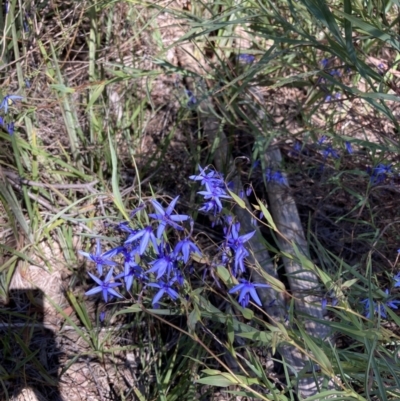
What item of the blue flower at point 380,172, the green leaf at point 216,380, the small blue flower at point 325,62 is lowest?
the green leaf at point 216,380

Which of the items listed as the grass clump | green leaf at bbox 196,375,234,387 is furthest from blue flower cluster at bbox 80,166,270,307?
the grass clump

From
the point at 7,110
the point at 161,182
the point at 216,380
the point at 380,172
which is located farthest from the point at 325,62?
the point at 216,380

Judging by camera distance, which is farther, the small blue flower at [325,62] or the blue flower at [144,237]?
the small blue flower at [325,62]

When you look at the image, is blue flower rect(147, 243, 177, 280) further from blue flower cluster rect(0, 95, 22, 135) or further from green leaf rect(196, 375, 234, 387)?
blue flower cluster rect(0, 95, 22, 135)

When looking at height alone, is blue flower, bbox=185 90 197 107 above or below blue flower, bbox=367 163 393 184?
above

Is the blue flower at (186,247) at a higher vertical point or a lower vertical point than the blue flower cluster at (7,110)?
lower

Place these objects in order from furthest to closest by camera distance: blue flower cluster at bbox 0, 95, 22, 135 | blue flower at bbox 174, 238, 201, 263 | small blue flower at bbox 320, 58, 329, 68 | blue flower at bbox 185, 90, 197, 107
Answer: blue flower at bbox 185, 90, 197, 107 < small blue flower at bbox 320, 58, 329, 68 < blue flower cluster at bbox 0, 95, 22, 135 < blue flower at bbox 174, 238, 201, 263

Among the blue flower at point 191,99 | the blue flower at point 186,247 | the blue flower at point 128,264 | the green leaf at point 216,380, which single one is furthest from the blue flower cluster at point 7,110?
the green leaf at point 216,380

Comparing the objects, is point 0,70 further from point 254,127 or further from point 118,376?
point 118,376

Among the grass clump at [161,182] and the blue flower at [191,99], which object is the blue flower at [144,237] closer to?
the grass clump at [161,182]

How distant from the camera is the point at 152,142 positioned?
2.68 meters

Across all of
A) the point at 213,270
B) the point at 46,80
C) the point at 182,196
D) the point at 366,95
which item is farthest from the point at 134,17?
the point at 213,270

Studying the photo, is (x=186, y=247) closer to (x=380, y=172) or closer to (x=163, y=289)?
(x=163, y=289)

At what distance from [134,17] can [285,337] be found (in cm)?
189
